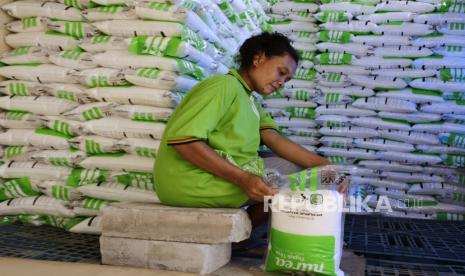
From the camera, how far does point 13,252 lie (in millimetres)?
1783

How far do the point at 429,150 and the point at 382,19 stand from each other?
2.69ft

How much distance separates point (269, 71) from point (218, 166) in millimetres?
435

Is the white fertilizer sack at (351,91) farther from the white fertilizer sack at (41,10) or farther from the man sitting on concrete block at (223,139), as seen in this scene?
the white fertilizer sack at (41,10)

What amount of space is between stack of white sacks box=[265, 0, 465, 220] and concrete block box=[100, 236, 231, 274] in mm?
1524

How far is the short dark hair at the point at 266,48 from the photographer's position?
1.77 meters

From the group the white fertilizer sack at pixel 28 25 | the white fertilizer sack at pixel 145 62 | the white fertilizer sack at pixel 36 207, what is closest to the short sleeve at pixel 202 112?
the white fertilizer sack at pixel 145 62

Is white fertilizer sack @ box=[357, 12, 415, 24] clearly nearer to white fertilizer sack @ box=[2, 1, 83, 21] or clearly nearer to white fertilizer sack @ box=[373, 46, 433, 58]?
white fertilizer sack @ box=[373, 46, 433, 58]

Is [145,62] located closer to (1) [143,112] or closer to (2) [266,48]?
(1) [143,112]

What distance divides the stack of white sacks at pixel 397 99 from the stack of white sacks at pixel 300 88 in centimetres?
5

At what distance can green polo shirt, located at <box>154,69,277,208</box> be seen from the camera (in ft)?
5.09

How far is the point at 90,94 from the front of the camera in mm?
2172

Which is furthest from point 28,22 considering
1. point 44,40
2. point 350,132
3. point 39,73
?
point 350,132

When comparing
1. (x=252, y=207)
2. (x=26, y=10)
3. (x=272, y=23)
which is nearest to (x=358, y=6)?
(x=272, y=23)

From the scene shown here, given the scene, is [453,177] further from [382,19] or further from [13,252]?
[13,252]
